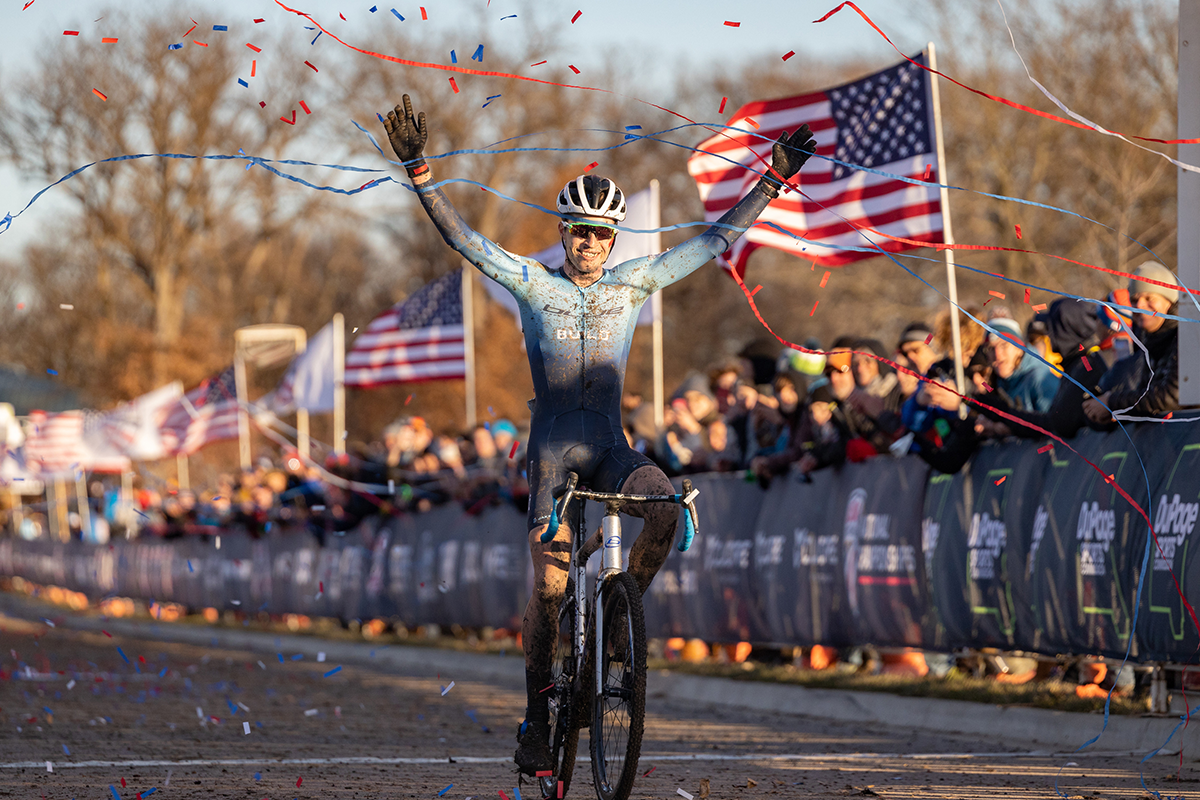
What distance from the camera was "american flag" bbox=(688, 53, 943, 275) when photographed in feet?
41.2

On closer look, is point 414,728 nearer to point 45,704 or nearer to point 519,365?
point 45,704

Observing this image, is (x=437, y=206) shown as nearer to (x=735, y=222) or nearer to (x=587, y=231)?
(x=587, y=231)

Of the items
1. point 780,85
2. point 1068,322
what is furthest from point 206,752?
point 780,85

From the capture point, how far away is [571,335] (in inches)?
253

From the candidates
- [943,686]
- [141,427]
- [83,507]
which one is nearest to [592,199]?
[943,686]

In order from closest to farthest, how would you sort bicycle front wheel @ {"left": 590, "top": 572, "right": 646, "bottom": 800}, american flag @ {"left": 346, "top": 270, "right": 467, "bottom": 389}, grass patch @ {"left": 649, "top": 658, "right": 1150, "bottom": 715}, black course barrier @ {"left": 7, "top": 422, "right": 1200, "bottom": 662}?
bicycle front wheel @ {"left": 590, "top": 572, "right": 646, "bottom": 800}
black course barrier @ {"left": 7, "top": 422, "right": 1200, "bottom": 662}
grass patch @ {"left": 649, "top": 658, "right": 1150, "bottom": 715}
american flag @ {"left": 346, "top": 270, "right": 467, "bottom": 389}

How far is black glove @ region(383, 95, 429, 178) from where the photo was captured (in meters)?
6.25

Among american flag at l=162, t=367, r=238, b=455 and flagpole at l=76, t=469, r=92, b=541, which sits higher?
american flag at l=162, t=367, r=238, b=455

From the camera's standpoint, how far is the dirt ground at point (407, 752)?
6.77 metres

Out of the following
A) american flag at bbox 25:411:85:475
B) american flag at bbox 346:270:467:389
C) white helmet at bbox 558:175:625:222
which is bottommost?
white helmet at bbox 558:175:625:222

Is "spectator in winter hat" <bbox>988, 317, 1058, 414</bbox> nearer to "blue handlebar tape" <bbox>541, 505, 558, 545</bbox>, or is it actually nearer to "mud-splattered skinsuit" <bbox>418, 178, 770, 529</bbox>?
"mud-splattered skinsuit" <bbox>418, 178, 770, 529</bbox>

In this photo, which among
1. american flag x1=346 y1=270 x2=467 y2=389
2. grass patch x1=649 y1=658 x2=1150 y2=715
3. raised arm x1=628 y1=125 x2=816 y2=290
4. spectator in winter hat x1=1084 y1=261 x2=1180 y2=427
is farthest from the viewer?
american flag x1=346 y1=270 x2=467 y2=389

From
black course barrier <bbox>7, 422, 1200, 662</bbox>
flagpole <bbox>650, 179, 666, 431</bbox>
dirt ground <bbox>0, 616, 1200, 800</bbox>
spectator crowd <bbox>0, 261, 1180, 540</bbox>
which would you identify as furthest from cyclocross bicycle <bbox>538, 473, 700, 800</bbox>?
flagpole <bbox>650, 179, 666, 431</bbox>

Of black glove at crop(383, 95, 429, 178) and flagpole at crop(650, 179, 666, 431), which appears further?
flagpole at crop(650, 179, 666, 431)
